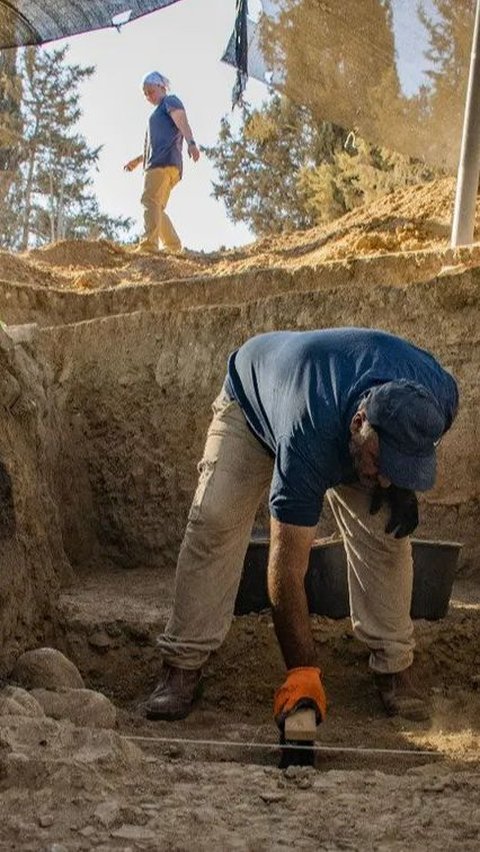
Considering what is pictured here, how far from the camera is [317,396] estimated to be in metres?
2.79

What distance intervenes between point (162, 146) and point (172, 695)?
22.0 feet

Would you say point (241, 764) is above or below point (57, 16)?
below

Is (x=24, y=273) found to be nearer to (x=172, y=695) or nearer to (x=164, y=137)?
(x=164, y=137)

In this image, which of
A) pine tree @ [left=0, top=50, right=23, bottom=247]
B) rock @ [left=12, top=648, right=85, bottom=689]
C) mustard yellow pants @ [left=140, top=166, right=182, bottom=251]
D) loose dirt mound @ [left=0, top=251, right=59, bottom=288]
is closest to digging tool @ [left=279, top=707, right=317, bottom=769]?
rock @ [left=12, top=648, right=85, bottom=689]

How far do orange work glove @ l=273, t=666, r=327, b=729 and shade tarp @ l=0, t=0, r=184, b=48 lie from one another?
5.06 m

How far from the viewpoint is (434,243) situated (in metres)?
7.38

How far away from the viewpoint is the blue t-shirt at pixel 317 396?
2.72 metres

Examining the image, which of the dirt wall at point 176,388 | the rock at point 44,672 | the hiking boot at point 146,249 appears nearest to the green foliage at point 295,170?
the hiking boot at point 146,249

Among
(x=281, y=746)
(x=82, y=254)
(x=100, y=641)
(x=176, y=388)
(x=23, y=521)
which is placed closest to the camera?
(x=281, y=746)

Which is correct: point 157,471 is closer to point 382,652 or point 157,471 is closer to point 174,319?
point 174,319

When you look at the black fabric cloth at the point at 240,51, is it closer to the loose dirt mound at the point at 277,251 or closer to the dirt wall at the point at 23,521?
the loose dirt mound at the point at 277,251

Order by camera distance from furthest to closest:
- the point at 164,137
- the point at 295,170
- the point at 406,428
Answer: the point at 295,170 < the point at 164,137 < the point at 406,428

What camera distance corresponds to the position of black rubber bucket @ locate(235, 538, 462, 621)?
12.4 ft

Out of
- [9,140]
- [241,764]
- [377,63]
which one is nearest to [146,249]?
[377,63]
